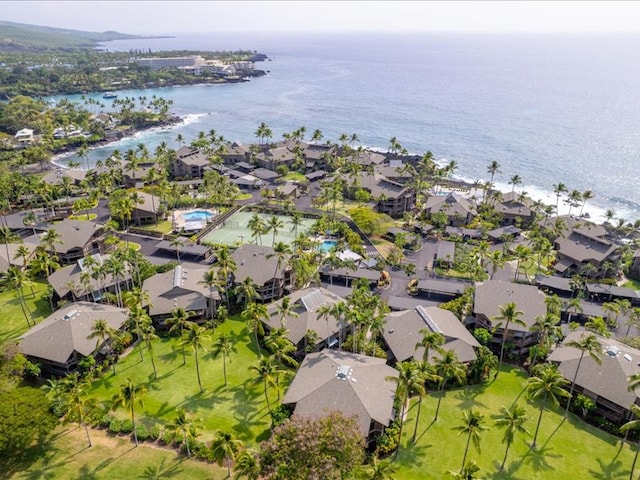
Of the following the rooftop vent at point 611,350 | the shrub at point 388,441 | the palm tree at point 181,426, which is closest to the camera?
the palm tree at point 181,426

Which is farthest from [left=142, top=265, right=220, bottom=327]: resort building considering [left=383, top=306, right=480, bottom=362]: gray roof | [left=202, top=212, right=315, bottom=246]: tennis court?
[left=383, top=306, right=480, bottom=362]: gray roof

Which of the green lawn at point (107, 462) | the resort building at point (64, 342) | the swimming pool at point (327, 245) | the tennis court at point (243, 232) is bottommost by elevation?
the green lawn at point (107, 462)

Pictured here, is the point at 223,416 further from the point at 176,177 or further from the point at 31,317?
the point at 176,177

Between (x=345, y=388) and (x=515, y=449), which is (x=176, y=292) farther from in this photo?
(x=515, y=449)

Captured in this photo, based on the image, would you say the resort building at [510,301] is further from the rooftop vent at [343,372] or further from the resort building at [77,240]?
the resort building at [77,240]

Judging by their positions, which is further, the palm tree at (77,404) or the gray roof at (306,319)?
the gray roof at (306,319)

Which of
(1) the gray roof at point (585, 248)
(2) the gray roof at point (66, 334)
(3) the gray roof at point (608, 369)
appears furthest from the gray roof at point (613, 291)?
(2) the gray roof at point (66, 334)

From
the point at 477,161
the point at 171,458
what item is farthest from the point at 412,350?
the point at 477,161
